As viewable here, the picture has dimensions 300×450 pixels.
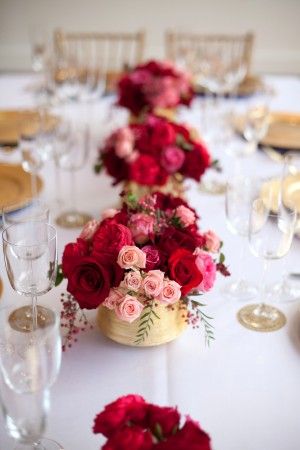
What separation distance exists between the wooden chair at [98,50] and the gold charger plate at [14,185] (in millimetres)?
710

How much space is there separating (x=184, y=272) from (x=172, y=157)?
558 mm

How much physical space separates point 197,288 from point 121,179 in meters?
0.59

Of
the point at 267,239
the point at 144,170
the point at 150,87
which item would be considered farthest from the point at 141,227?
the point at 150,87

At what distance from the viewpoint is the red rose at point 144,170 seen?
141cm

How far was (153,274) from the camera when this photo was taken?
2.92 ft

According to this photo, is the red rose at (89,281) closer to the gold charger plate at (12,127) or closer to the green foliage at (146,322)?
the green foliage at (146,322)

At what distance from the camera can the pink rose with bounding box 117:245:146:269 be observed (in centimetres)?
89

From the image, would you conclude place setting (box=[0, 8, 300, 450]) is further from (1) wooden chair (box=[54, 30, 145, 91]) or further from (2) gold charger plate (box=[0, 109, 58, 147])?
(1) wooden chair (box=[54, 30, 145, 91])

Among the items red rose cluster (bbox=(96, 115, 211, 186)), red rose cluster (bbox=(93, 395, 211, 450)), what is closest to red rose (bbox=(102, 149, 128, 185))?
red rose cluster (bbox=(96, 115, 211, 186))

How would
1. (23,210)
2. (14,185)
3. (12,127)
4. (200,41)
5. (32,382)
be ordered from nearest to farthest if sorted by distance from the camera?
(32,382) < (23,210) < (14,185) < (12,127) < (200,41)

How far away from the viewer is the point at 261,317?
1075 mm

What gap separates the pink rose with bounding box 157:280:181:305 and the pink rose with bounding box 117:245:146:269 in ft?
0.16

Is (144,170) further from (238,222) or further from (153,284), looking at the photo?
(153,284)

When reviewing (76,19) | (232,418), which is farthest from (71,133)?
(76,19)
